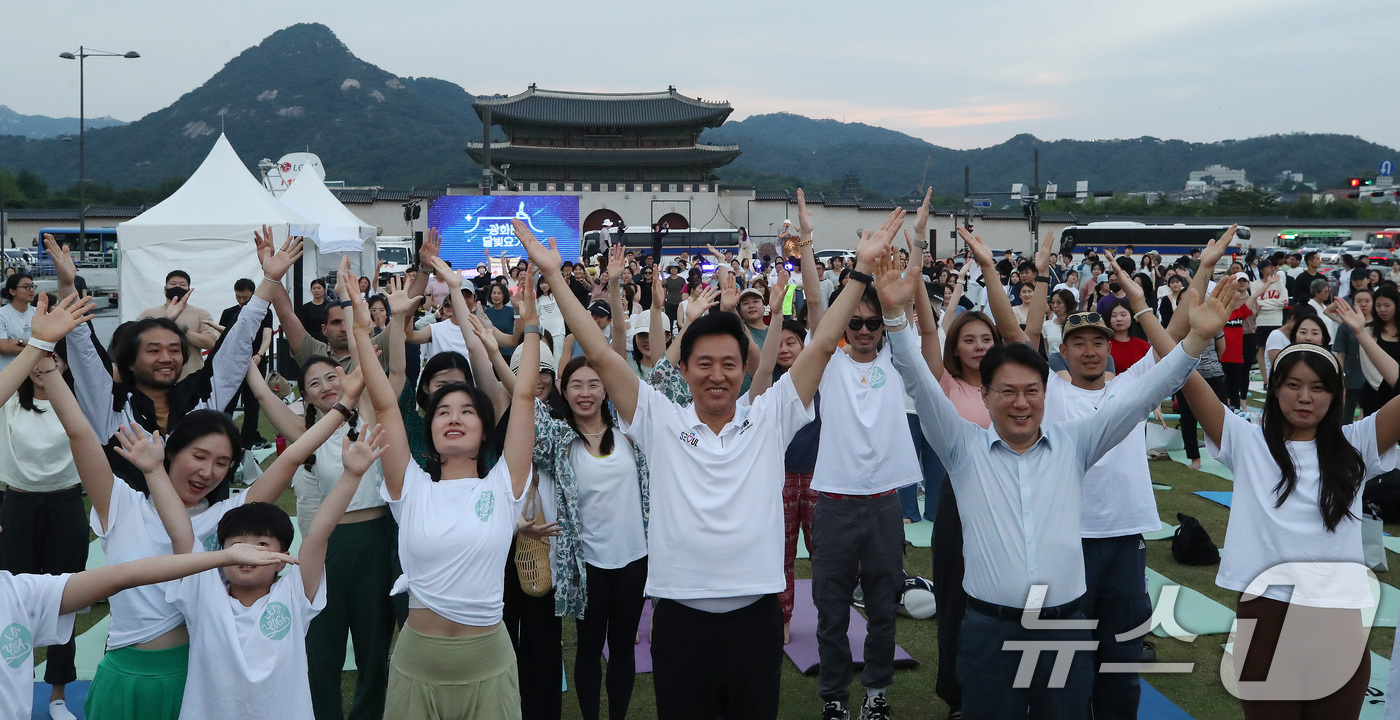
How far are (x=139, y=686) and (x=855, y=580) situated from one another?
265 cm

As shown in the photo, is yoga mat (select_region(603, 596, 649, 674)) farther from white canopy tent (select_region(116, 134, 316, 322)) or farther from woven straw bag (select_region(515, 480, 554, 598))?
white canopy tent (select_region(116, 134, 316, 322))

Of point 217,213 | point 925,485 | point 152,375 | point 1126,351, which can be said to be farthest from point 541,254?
point 217,213

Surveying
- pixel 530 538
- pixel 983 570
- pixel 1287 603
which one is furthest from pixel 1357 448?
pixel 530 538

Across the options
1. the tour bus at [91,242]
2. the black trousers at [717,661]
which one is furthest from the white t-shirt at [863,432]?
the tour bus at [91,242]

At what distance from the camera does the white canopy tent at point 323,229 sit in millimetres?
14266

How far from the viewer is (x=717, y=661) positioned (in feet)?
8.71

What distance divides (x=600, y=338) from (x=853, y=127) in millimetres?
146209

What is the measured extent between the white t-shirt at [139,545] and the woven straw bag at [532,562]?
994 mm

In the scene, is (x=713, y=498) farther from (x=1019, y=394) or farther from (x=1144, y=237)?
(x=1144, y=237)

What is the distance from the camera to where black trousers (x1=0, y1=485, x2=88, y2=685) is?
13.2 feet

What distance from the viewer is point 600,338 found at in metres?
2.74

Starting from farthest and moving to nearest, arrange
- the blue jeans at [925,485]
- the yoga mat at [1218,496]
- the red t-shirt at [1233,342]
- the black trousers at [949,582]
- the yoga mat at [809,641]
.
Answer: the red t-shirt at [1233,342]
the yoga mat at [1218,496]
the blue jeans at [925,485]
the yoga mat at [809,641]
the black trousers at [949,582]

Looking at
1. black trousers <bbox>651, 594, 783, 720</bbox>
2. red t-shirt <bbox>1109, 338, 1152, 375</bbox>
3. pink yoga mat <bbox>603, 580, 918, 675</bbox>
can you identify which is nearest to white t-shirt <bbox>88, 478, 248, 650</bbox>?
black trousers <bbox>651, 594, 783, 720</bbox>

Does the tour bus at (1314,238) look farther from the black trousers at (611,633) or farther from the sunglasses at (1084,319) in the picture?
the black trousers at (611,633)
